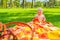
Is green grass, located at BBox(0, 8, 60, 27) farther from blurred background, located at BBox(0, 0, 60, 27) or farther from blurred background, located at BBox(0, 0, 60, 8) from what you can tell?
blurred background, located at BBox(0, 0, 60, 8)

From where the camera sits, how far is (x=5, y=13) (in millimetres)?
6688

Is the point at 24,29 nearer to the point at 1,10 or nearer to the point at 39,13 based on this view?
the point at 39,13

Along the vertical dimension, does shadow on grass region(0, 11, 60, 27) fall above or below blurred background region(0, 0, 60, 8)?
below

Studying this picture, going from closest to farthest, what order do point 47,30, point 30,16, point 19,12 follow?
point 47,30, point 30,16, point 19,12

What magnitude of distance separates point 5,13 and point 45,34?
4.20 meters

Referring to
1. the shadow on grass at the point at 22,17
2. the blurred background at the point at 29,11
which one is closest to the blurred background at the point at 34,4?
the blurred background at the point at 29,11

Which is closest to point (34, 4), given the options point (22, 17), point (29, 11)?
point (29, 11)

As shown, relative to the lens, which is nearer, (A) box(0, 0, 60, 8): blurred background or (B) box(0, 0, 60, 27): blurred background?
(B) box(0, 0, 60, 27): blurred background

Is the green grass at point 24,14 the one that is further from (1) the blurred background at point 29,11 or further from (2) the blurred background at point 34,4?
(2) the blurred background at point 34,4

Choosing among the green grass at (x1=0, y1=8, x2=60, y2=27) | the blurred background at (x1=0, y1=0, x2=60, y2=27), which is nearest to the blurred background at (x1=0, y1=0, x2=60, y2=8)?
the blurred background at (x1=0, y1=0, x2=60, y2=27)

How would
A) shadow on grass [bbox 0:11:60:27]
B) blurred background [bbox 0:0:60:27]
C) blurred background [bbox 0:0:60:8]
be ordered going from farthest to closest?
blurred background [bbox 0:0:60:8]
blurred background [bbox 0:0:60:27]
shadow on grass [bbox 0:11:60:27]

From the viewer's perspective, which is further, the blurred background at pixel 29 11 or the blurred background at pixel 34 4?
the blurred background at pixel 34 4

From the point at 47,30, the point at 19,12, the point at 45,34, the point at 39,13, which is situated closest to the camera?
the point at 45,34

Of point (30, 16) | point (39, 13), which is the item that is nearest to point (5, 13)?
point (30, 16)
